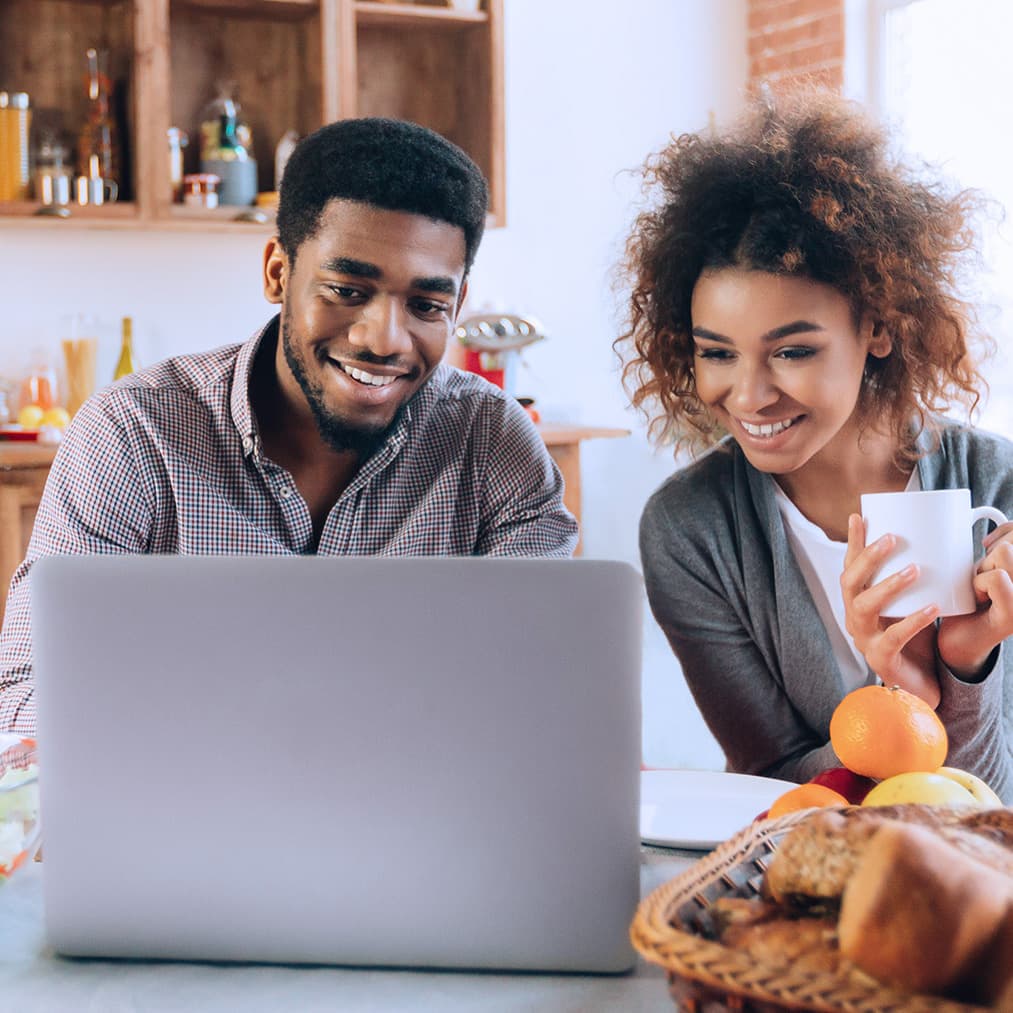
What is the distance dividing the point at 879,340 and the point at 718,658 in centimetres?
40

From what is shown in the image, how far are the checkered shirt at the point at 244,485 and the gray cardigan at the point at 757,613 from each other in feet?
0.52

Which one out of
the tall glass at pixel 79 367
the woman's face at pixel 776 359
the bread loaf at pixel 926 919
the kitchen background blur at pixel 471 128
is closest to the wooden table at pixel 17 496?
the kitchen background blur at pixel 471 128

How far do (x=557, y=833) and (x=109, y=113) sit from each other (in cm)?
288

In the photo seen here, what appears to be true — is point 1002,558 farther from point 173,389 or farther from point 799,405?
point 173,389

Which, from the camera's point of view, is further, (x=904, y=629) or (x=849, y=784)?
(x=904, y=629)

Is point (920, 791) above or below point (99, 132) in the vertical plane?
below

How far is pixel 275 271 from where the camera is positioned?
63.3 inches

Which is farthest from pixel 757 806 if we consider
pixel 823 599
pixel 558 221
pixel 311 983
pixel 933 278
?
pixel 558 221

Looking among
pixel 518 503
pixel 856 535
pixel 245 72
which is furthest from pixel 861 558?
pixel 245 72

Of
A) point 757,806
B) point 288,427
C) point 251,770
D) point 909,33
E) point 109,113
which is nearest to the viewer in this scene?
point 251,770

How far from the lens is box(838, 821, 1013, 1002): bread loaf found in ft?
1.86

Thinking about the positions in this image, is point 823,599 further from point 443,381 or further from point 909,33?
point 909,33

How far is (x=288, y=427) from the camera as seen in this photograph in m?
1.59

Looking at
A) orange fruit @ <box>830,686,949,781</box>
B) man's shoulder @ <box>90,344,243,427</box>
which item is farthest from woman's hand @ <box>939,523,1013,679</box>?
man's shoulder @ <box>90,344,243,427</box>
